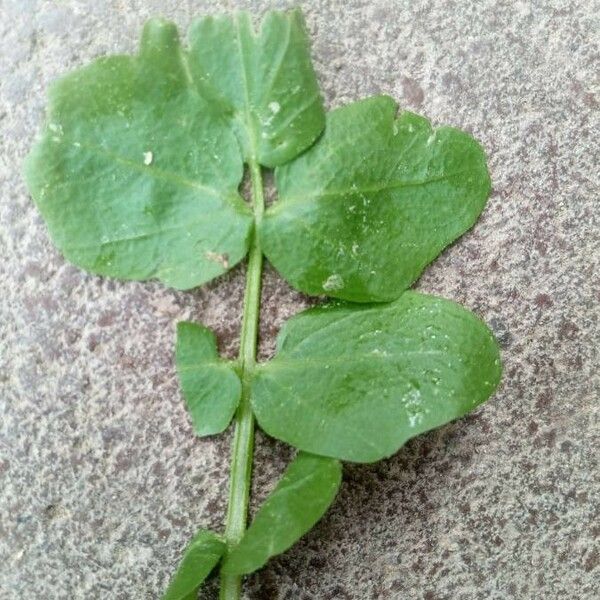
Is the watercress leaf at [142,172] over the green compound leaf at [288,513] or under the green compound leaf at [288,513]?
over

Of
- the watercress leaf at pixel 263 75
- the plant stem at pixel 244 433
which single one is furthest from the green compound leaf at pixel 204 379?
the watercress leaf at pixel 263 75

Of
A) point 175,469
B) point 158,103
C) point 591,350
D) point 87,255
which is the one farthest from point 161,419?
point 591,350

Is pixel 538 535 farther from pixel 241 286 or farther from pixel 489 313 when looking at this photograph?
pixel 241 286

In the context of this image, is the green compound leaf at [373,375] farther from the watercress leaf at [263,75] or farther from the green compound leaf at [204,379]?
the watercress leaf at [263,75]

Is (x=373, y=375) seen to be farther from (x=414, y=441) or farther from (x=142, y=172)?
(x=142, y=172)

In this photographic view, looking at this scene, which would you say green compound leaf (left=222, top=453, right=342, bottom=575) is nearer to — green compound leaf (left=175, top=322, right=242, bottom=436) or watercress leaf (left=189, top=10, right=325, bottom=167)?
green compound leaf (left=175, top=322, right=242, bottom=436)

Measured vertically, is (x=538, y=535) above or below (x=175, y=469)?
below

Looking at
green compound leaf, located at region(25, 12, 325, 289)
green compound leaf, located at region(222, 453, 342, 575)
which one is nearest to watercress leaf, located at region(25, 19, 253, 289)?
green compound leaf, located at region(25, 12, 325, 289)
